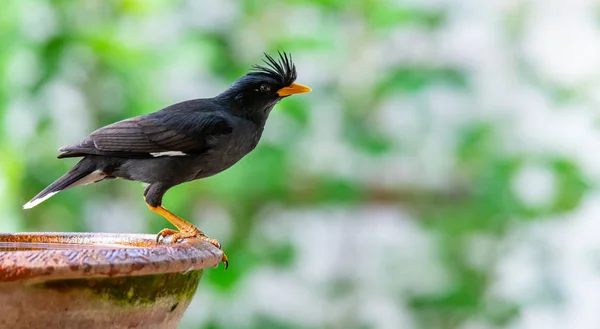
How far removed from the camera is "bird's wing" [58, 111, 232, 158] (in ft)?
5.96

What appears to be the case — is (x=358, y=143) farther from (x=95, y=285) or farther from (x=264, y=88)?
(x=95, y=285)

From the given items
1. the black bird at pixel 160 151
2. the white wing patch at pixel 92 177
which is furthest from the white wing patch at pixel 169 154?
the white wing patch at pixel 92 177

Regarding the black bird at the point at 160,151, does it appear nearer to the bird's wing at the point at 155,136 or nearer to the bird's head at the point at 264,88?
the bird's wing at the point at 155,136

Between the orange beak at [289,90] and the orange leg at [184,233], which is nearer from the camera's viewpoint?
the orange leg at [184,233]

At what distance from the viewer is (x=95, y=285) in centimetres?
115

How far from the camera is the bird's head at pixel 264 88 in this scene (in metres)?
2.10

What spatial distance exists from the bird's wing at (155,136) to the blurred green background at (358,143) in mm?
1339

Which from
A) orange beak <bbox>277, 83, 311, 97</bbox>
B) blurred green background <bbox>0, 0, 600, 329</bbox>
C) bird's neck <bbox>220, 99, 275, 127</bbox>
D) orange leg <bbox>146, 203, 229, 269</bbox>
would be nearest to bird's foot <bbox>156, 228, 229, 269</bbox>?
orange leg <bbox>146, 203, 229, 269</bbox>

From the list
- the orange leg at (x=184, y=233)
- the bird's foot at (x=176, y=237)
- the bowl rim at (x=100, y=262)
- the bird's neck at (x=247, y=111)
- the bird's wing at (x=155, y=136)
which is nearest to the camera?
the bowl rim at (x=100, y=262)

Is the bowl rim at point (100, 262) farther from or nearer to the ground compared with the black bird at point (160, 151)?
nearer to the ground

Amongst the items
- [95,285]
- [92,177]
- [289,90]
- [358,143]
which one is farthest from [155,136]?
[358,143]

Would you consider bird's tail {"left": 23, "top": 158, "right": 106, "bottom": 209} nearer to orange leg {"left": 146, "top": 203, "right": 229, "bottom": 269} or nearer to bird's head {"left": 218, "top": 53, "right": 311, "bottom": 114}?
orange leg {"left": 146, "top": 203, "right": 229, "bottom": 269}

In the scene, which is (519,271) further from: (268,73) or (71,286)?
(71,286)

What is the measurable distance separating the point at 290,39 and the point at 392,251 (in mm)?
1085
